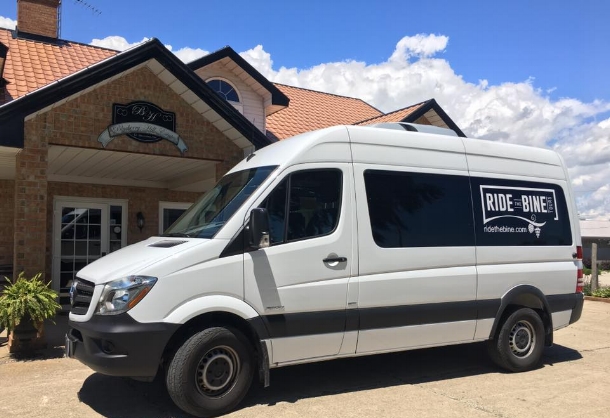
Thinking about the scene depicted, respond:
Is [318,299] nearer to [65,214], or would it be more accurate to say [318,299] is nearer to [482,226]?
[482,226]

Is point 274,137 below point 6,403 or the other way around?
the other way around

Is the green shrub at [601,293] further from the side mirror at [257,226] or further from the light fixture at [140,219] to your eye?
the side mirror at [257,226]

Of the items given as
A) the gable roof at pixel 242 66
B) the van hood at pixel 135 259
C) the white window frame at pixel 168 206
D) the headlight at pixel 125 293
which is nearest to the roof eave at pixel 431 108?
the gable roof at pixel 242 66

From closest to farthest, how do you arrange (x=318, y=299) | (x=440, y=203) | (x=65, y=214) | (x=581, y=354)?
1. (x=318, y=299)
2. (x=440, y=203)
3. (x=581, y=354)
4. (x=65, y=214)

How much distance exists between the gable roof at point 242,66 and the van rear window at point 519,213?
844 centimetres

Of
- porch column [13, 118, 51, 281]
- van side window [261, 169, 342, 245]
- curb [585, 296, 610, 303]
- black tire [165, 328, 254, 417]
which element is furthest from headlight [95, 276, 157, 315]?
curb [585, 296, 610, 303]

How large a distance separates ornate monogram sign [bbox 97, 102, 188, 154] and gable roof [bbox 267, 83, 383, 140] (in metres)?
5.31

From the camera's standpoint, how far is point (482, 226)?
6203mm

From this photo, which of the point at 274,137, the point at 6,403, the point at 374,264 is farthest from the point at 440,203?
the point at 274,137

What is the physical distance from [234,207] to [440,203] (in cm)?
236

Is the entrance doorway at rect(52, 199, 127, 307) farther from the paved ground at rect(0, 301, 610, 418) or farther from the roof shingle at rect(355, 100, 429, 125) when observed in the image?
the roof shingle at rect(355, 100, 429, 125)

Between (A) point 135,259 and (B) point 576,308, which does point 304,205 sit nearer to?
(A) point 135,259

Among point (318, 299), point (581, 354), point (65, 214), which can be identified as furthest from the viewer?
point (65, 214)

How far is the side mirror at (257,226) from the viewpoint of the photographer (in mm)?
4664
